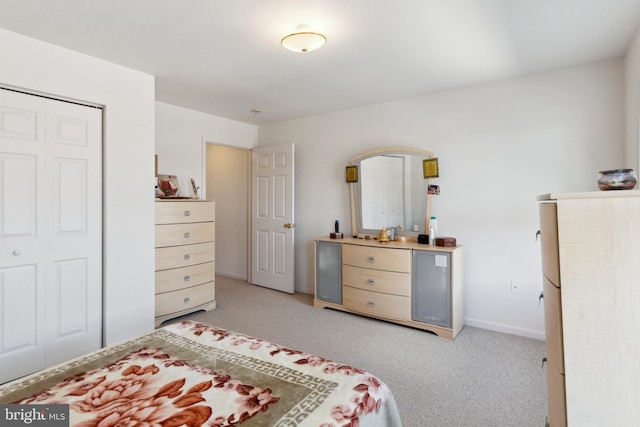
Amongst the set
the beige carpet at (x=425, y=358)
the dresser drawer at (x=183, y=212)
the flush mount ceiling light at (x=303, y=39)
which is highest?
the flush mount ceiling light at (x=303, y=39)

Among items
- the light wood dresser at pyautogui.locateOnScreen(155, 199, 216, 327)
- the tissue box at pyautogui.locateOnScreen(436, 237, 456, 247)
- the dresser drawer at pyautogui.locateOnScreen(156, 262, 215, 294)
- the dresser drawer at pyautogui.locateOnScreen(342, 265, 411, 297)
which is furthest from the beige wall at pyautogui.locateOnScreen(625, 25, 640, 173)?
the dresser drawer at pyautogui.locateOnScreen(156, 262, 215, 294)

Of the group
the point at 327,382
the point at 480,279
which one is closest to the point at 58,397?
the point at 327,382

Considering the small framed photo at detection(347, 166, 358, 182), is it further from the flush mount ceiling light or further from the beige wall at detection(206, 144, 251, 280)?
the flush mount ceiling light

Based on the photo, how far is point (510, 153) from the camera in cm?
313

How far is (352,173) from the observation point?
13.5 ft

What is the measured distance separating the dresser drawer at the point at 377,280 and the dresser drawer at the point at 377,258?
0.05 m

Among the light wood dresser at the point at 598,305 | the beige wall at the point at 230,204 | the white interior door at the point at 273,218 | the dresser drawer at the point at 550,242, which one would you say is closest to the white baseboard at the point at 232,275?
the beige wall at the point at 230,204

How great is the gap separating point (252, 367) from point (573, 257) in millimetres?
1241

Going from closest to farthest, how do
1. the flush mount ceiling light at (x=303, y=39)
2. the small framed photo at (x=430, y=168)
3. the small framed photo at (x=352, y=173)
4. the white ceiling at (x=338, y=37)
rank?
the white ceiling at (x=338, y=37) < the flush mount ceiling light at (x=303, y=39) < the small framed photo at (x=430, y=168) < the small framed photo at (x=352, y=173)

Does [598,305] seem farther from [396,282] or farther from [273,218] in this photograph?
[273,218]

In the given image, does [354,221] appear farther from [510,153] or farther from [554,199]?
[554,199]

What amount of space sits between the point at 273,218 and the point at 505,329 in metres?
3.07

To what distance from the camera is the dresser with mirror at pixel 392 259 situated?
3.13 metres

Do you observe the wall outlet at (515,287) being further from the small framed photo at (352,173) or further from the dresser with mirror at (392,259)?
the small framed photo at (352,173)
